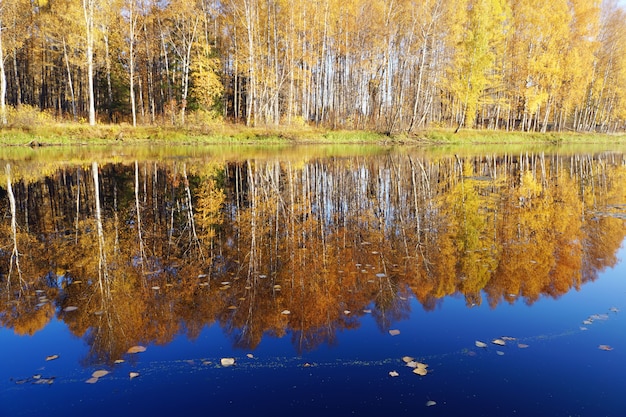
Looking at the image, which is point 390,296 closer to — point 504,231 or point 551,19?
point 504,231

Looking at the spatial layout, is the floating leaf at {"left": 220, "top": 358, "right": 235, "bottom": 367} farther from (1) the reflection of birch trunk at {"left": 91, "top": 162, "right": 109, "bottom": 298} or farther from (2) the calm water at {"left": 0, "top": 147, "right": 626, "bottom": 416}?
(1) the reflection of birch trunk at {"left": 91, "top": 162, "right": 109, "bottom": 298}

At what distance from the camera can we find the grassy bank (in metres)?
26.3

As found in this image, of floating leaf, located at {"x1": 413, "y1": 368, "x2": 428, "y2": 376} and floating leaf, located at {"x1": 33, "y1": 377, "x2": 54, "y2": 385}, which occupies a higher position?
floating leaf, located at {"x1": 413, "y1": 368, "x2": 428, "y2": 376}

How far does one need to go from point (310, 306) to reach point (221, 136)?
27.2 metres

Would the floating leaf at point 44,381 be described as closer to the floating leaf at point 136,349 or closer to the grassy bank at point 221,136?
the floating leaf at point 136,349

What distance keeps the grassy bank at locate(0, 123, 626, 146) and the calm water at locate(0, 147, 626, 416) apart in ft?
54.5

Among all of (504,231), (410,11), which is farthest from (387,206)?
(410,11)

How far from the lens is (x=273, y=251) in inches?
304

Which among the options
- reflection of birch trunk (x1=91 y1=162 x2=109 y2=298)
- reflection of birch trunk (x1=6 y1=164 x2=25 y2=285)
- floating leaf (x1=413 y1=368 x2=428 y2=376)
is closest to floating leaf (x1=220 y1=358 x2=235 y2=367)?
floating leaf (x1=413 y1=368 x2=428 y2=376)

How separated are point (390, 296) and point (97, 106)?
43948mm

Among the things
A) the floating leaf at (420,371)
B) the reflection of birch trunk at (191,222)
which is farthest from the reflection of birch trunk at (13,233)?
the floating leaf at (420,371)

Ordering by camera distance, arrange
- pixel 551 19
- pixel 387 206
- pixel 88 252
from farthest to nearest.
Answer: pixel 551 19 → pixel 387 206 → pixel 88 252

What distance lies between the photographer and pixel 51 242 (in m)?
8.18

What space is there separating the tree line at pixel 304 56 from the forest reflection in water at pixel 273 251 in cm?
2051
